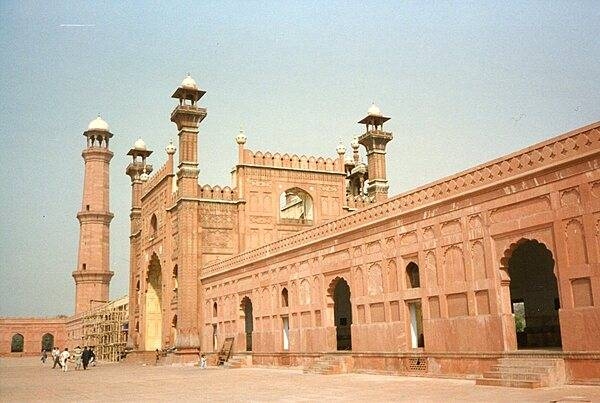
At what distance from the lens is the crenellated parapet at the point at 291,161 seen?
3269cm

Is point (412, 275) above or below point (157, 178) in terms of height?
below

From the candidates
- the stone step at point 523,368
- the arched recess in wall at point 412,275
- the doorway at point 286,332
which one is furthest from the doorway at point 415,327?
the doorway at point 286,332

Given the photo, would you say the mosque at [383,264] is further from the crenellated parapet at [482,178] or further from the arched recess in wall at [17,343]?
the arched recess in wall at [17,343]

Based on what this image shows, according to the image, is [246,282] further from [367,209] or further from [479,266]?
[479,266]

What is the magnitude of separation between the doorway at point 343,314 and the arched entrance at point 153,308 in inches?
577

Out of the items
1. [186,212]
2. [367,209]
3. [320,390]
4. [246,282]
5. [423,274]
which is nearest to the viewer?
[320,390]

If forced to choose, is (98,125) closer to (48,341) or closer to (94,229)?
(94,229)

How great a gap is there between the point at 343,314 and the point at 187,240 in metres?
8.71

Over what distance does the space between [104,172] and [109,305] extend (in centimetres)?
1497

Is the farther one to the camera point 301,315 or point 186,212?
point 186,212

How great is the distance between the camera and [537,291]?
62.3ft

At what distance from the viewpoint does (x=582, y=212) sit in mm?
12703

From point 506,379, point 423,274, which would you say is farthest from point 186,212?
point 506,379

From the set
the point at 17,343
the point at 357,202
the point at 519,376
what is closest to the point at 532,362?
the point at 519,376
